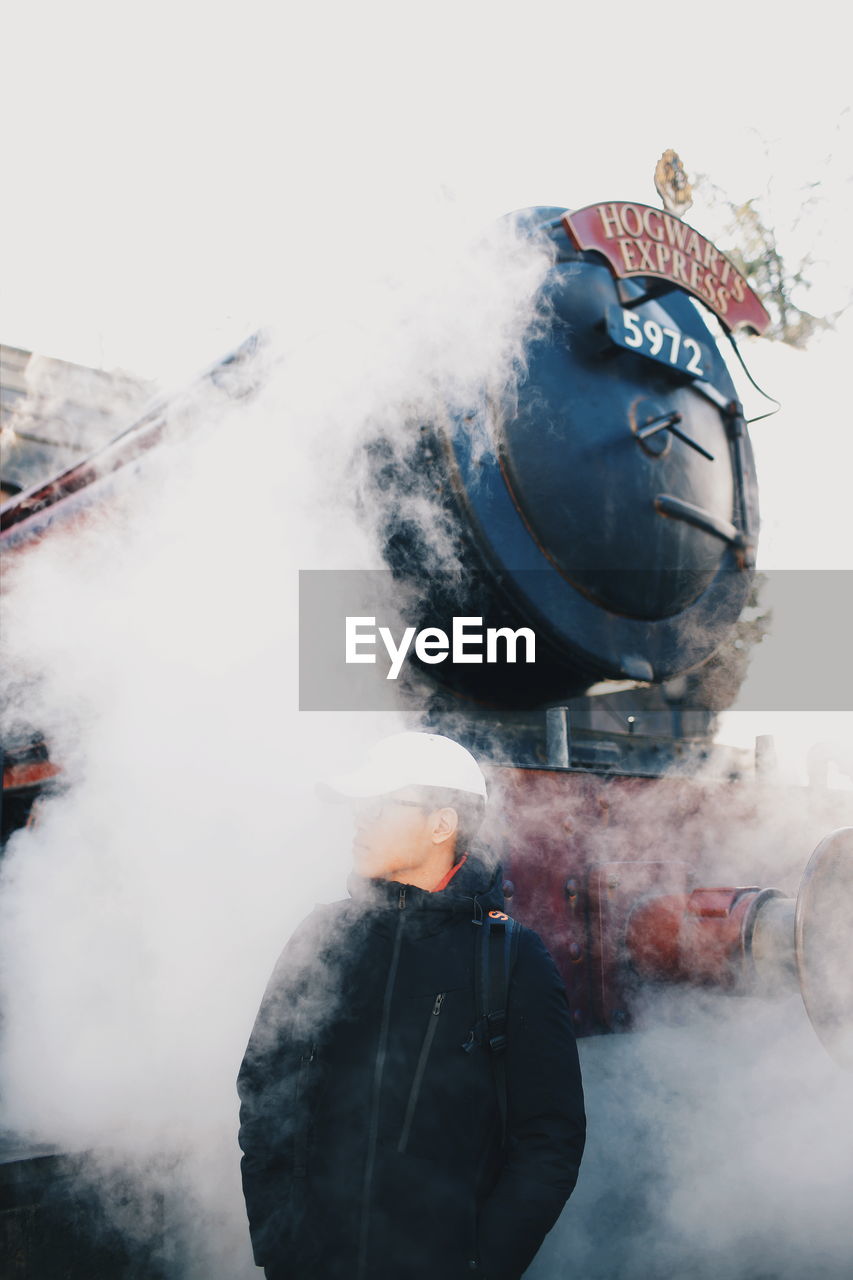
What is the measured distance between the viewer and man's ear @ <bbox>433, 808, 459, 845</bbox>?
4.83ft

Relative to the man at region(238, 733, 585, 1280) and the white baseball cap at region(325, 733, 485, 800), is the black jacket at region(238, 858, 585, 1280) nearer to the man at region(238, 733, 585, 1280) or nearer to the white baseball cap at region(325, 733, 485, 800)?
the man at region(238, 733, 585, 1280)

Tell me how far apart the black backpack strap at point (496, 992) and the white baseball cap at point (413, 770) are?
0.23 meters

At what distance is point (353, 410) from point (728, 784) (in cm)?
144

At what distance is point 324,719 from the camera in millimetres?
2281

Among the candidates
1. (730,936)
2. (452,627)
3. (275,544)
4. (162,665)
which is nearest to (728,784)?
(730,936)

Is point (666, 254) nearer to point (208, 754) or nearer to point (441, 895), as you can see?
point (208, 754)

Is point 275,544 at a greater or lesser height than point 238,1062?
greater

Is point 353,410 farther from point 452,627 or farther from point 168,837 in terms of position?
point 168,837

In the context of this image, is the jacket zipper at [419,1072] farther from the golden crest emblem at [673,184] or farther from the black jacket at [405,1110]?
the golden crest emblem at [673,184]

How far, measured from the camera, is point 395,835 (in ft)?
4.72

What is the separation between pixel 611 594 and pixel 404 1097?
145 cm

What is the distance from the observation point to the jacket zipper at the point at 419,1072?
1269 mm

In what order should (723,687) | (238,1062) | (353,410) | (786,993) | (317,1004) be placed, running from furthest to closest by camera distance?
1. (723,687)
2. (353,410)
3. (238,1062)
4. (786,993)
5. (317,1004)

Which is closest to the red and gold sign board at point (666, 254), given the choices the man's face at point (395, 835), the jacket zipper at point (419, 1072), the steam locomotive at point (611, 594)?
the steam locomotive at point (611, 594)
